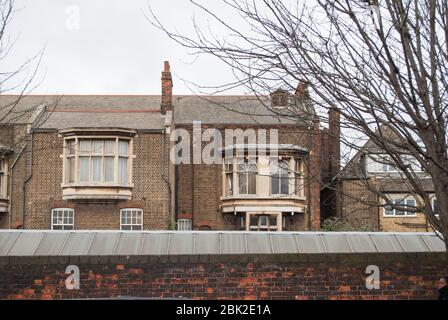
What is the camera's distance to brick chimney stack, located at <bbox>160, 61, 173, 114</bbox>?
3200 centimetres

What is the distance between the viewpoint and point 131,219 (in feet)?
99.1

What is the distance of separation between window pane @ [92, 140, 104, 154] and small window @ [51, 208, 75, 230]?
306cm

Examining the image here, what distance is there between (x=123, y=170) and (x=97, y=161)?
128 centimetres

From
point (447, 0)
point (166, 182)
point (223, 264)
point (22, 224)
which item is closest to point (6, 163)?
point (22, 224)

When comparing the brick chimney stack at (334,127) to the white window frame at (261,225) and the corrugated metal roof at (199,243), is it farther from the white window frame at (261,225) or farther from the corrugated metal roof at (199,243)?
the white window frame at (261,225)

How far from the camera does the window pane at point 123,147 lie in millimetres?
30359

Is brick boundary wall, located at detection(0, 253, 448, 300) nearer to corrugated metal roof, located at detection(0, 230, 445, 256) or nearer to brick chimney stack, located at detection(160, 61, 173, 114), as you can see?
corrugated metal roof, located at detection(0, 230, 445, 256)

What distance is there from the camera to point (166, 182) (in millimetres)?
30344

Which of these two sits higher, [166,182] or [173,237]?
[166,182]

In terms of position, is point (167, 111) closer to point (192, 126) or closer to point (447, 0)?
point (192, 126)

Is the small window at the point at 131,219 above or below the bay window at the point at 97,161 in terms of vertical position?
below

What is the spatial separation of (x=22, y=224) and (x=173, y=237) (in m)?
18.0

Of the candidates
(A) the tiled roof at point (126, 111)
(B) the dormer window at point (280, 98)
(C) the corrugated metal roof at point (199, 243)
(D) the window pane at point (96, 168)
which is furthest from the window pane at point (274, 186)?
(B) the dormer window at point (280, 98)
